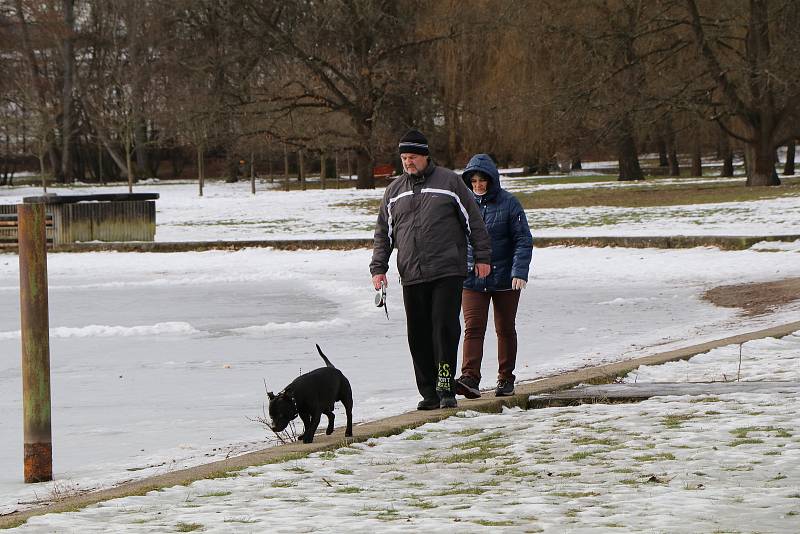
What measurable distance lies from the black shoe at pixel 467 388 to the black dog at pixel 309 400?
1178 millimetres

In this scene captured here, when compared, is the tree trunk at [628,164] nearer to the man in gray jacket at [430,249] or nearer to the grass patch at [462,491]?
the man in gray jacket at [430,249]

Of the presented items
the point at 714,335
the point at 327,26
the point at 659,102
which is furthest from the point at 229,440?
the point at 327,26

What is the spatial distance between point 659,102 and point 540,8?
645cm

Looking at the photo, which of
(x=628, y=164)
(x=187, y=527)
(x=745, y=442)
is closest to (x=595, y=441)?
(x=745, y=442)

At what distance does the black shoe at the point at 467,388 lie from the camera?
8.47 meters

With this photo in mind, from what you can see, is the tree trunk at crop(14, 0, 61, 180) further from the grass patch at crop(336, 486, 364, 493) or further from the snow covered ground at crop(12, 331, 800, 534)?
the grass patch at crop(336, 486, 364, 493)

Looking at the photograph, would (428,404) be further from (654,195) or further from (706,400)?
→ (654,195)

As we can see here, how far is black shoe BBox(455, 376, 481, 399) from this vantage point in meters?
8.47

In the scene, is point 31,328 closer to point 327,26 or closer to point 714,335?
point 714,335

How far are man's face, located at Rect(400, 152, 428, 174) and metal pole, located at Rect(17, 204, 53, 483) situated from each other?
6.67ft

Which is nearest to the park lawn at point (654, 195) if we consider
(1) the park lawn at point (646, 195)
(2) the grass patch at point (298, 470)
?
(1) the park lawn at point (646, 195)

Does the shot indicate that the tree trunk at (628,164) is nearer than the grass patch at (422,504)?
No

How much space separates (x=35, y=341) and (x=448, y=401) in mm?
2394

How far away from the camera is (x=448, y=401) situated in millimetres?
7957
